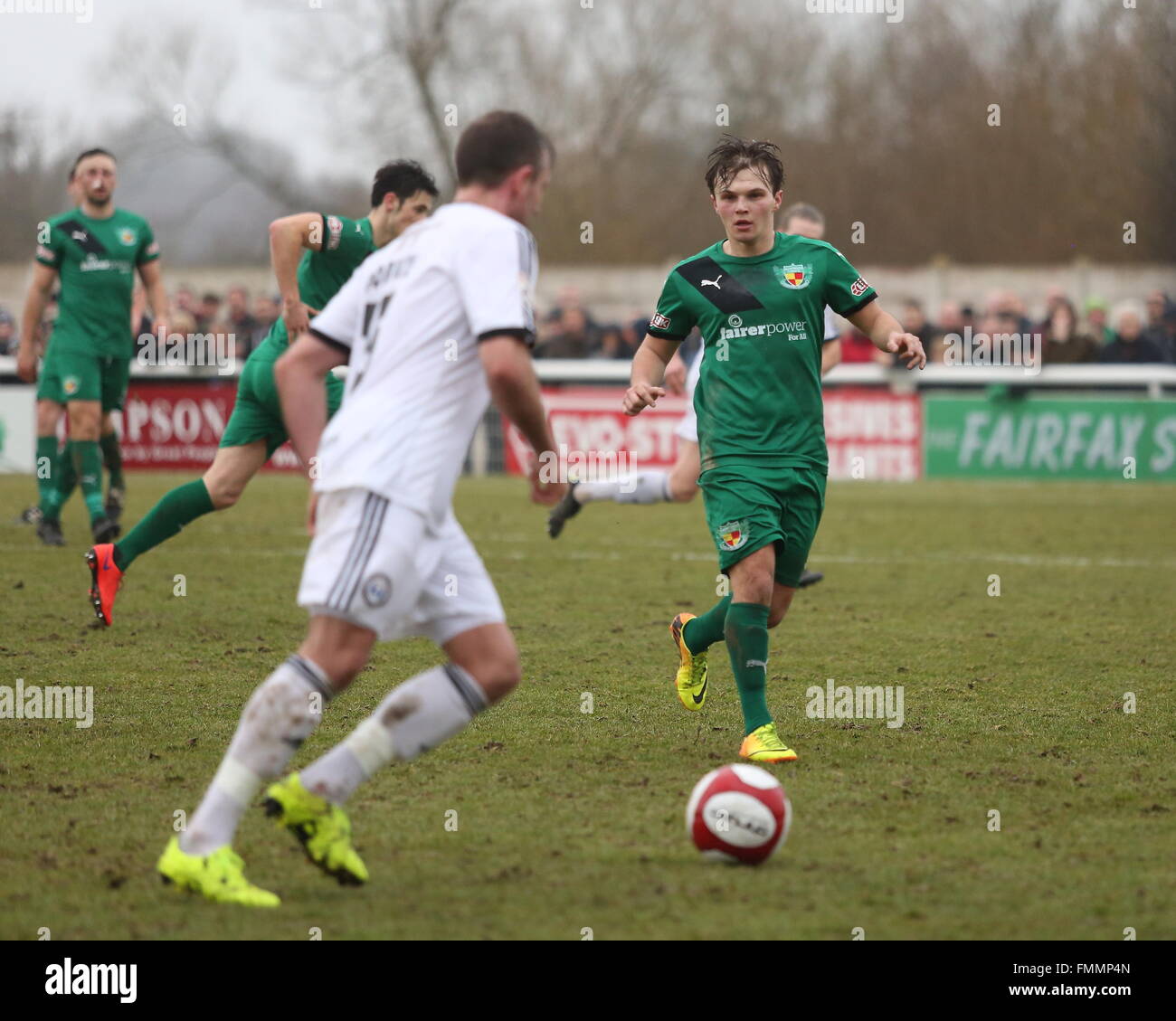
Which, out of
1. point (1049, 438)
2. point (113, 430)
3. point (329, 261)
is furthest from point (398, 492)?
point (1049, 438)

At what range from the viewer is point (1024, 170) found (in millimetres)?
42219

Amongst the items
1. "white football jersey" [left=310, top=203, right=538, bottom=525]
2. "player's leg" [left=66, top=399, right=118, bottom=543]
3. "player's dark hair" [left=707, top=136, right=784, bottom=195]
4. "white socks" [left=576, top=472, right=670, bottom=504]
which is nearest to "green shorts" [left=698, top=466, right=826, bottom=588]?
"player's dark hair" [left=707, top=136, right=784, bottom=195]

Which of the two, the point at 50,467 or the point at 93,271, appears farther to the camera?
the point at 50,467

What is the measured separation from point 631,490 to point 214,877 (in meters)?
6.81

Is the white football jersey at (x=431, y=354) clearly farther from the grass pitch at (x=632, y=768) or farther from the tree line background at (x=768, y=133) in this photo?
the tree line background at (x=768, y=133)

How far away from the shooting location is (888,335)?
575 centimetres

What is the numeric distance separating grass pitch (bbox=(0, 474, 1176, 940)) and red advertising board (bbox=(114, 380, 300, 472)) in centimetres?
749

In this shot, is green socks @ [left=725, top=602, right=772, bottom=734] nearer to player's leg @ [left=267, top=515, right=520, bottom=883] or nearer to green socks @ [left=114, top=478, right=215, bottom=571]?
player's leg @ [left=267, top=515, right=520, bottom=883]

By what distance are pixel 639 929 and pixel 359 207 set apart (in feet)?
120

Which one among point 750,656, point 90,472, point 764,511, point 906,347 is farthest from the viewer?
point 90,472

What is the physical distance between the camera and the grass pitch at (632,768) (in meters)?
3.96

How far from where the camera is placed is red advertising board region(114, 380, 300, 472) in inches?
723

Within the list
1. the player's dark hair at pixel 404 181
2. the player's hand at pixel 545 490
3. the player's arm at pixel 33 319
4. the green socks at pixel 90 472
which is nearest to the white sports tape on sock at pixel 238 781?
the player's hand at pixel 545 490

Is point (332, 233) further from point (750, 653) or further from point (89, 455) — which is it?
point (89, 455)
